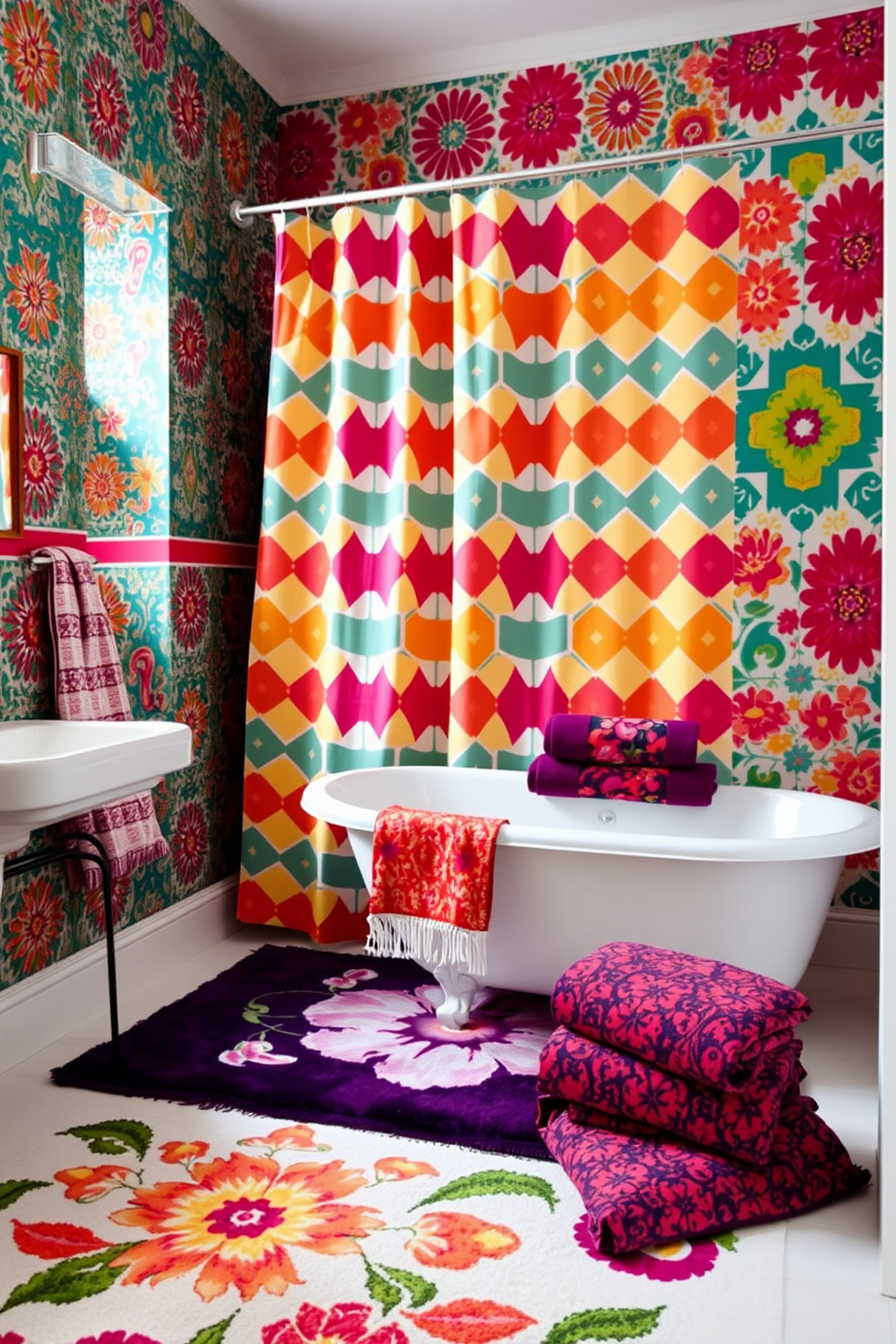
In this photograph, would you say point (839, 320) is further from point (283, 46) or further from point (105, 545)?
point (105, 545)

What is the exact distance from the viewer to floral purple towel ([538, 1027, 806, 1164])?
1.85m

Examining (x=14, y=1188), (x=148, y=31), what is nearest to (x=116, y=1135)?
(x=14, y=1188)

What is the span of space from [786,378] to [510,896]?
169cm

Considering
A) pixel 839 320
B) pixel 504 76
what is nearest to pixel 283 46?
pixel 504 76

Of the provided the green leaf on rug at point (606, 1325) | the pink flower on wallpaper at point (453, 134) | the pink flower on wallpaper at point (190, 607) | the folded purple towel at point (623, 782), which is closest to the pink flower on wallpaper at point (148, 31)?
the pink flower on wallpaper at point (453, 134)

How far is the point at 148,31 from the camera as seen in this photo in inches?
116

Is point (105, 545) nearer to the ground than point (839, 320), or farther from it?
nearer to the ground

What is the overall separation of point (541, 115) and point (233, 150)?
989 millimetres

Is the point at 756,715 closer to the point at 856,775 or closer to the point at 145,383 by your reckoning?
the point at 856,775

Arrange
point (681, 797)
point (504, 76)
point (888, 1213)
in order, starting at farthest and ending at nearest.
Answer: point (504, 76) < point (681, 797) < point (888, 1213)

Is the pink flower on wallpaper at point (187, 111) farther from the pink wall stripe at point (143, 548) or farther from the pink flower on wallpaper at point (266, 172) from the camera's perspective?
the pink wall stripe at point (143, 548)

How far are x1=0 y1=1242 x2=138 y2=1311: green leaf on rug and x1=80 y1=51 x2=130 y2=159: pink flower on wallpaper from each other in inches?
101

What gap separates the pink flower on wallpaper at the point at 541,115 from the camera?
3348 mm

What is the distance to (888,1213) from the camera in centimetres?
165
